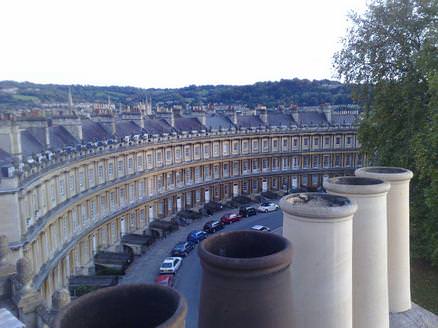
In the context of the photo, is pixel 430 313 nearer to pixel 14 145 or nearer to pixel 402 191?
pixel 402 191

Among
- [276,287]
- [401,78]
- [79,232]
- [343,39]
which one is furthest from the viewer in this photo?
[79,232]

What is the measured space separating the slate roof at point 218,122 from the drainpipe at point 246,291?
194 ft

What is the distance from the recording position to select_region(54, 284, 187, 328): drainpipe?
18.6 ft

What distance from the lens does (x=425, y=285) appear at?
2691 cm

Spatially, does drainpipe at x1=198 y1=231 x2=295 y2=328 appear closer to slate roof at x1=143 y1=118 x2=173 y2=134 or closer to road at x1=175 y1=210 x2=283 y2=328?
road at x1=175 y1=210 x2=283 y2=328

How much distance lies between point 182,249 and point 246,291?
38173 millimetres

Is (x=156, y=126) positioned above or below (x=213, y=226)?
above

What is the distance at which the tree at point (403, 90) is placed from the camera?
26969mm

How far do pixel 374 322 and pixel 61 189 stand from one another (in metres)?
29.6

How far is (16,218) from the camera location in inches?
1111

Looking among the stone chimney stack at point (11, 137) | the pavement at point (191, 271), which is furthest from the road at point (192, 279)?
the stone chimney stack at point (11, 137)

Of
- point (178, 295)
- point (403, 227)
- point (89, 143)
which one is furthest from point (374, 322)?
point (89, 143)

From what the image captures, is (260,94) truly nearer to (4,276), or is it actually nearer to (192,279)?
(192,279)

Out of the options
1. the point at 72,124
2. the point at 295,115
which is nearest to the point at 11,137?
the point at 72,124
